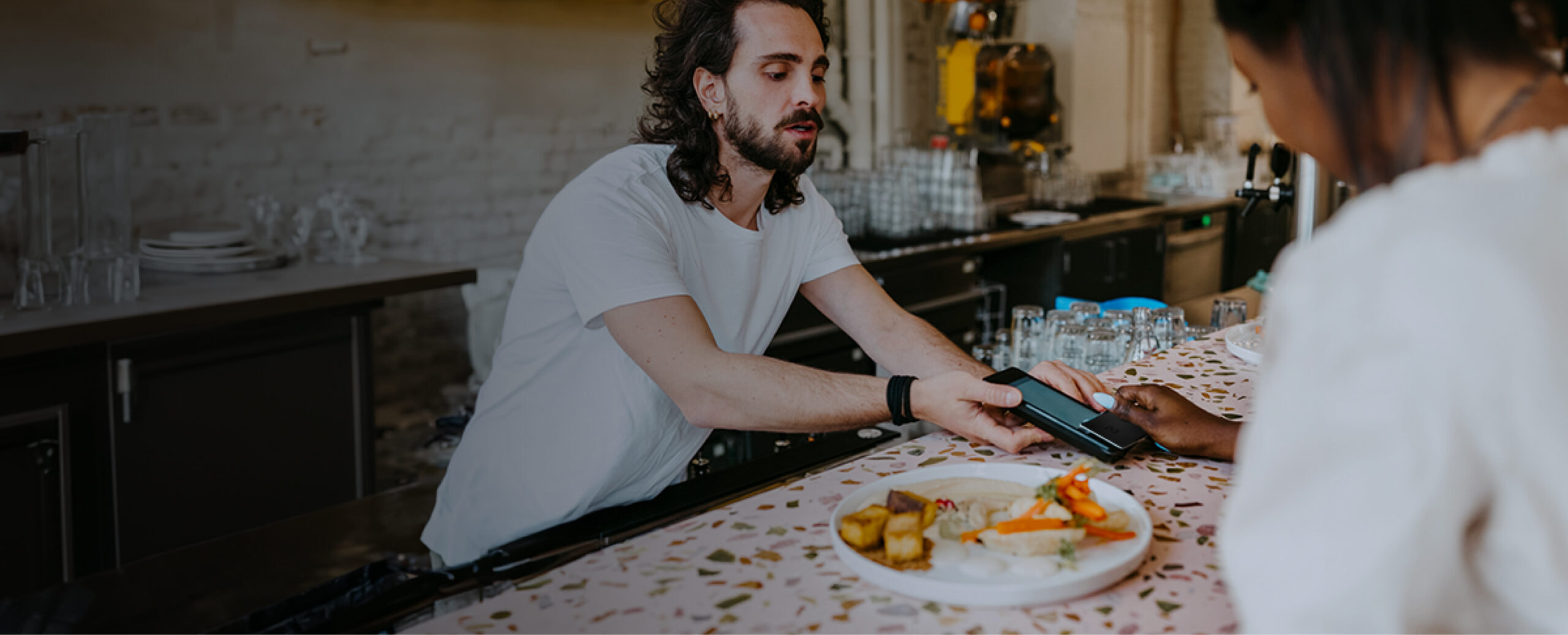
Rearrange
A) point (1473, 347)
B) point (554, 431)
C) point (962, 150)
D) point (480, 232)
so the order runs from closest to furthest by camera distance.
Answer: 1. point (1473, 347)
2. point (554, 431)
3. point (480, 232)
4. point (962, 150)

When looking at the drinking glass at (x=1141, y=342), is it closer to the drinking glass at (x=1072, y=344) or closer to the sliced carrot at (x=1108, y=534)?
the drinking glass at (x=1072, y=344)

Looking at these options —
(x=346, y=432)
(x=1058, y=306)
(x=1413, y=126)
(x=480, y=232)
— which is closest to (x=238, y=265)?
(x=346, y=432)

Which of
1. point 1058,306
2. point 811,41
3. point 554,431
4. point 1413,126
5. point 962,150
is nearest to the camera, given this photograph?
point 1413,126

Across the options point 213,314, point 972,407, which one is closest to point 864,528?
point 972,407

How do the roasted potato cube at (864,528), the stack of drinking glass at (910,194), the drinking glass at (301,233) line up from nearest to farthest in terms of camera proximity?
the roasted potato cube at (864,528) < the drinking glass at (301,233) < the stack of drinking glass at (910,194)

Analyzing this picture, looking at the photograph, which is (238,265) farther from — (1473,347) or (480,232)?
(1473,347)

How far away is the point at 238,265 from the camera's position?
11.1ft

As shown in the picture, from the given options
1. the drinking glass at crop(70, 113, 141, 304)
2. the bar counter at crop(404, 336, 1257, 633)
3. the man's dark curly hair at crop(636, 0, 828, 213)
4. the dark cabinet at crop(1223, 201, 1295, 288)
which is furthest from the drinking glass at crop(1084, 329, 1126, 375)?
the dark cabinet at crop(1223, 201, 1295, 288)

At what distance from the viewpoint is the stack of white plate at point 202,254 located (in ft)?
11.0

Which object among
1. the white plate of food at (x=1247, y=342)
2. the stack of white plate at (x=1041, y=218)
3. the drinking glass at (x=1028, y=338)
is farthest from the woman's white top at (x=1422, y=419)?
the stack of white plate at (x=1041, y=218)

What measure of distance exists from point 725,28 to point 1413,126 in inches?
58.6

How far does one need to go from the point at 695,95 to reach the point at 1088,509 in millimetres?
1279

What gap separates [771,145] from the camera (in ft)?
6.78

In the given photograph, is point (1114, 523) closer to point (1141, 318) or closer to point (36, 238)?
point (1141, 318)
